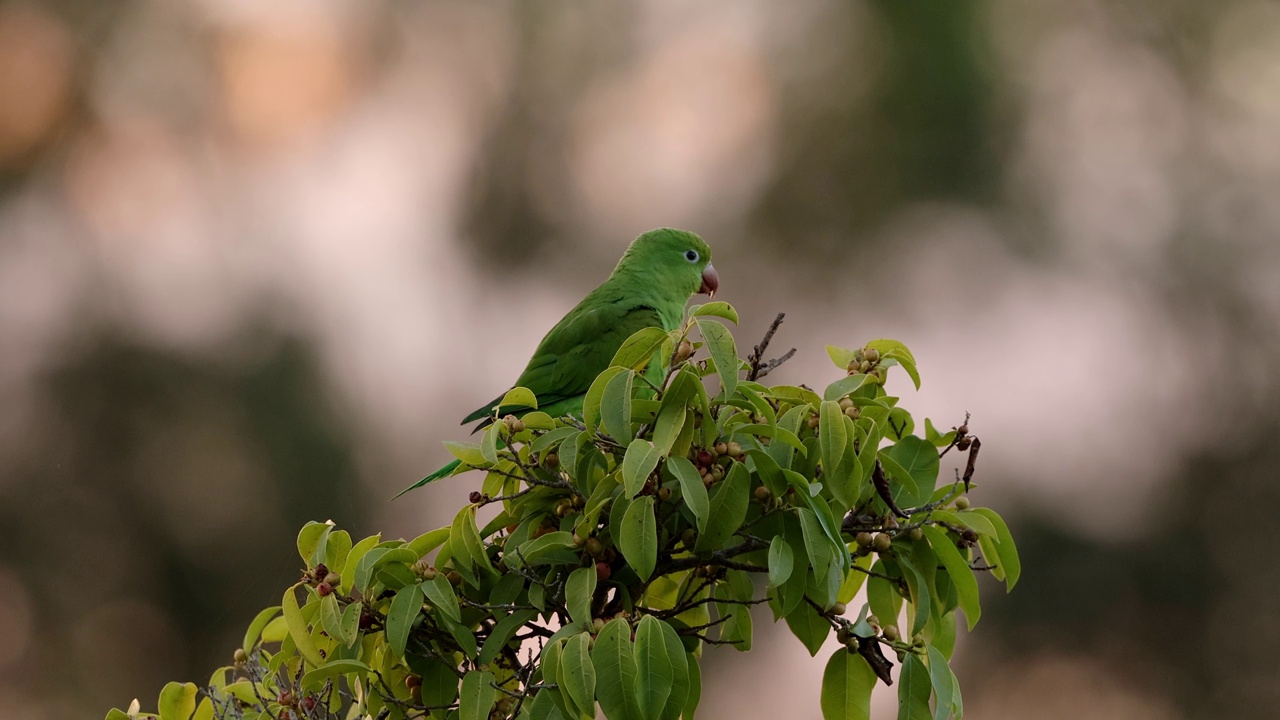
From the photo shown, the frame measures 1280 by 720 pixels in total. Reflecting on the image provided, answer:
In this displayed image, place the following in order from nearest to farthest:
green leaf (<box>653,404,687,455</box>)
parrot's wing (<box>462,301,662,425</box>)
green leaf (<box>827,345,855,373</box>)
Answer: green leaf (<box>653,404,687,455</box>) → green leaf (<box>827,345,855,373</box>) → parrot's wing (<box>462,301,662,425</box>)

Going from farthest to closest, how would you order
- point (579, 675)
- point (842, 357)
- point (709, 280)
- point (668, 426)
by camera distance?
point (709, 280) < point (842, 357) < point (668, 426) < point (579, 675)

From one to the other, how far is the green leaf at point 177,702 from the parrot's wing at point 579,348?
1.66 metres

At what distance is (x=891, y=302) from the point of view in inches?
334

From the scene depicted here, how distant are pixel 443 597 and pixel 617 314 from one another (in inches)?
84.1

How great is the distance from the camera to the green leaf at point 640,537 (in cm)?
160

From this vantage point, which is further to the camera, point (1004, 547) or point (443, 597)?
point (1004, 547)

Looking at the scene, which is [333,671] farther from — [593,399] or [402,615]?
[593,399]

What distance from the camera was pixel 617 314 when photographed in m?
3.79

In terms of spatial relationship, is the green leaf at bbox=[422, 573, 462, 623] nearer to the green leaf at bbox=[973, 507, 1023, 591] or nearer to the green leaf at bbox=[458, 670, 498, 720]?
the green leaf at bbox=[458, 670, 498, 720]

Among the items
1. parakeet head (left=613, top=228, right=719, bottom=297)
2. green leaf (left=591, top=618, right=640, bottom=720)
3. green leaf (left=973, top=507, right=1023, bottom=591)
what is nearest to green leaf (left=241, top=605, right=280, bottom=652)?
green leaf (left=591, top=618, right=640, bottom=720)

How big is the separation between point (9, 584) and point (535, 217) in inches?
192

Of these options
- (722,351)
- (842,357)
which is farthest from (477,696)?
(842,357)

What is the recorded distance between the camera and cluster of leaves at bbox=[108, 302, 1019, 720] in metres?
1.62

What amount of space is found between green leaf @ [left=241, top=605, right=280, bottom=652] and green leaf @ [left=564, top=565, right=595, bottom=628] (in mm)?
670
